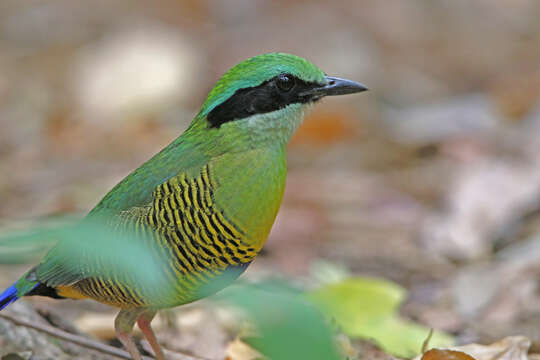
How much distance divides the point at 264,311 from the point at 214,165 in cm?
190

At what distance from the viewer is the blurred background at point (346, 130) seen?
235 inches

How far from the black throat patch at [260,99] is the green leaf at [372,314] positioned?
119 centimetres

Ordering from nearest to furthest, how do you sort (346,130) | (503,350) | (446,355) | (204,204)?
(446,355) → (204,204) → (503,350) → (346,130)

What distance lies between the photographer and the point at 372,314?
15.7 ft

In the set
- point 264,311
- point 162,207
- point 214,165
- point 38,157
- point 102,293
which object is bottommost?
point 264,311

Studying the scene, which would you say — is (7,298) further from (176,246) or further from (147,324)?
(176,246)

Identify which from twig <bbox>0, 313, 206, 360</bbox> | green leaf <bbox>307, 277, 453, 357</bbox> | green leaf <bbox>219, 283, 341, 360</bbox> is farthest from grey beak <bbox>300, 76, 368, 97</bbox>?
green leaf <bbox>219, 283, 341, 360</bbox>

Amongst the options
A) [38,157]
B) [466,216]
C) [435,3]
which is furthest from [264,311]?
[435,3]

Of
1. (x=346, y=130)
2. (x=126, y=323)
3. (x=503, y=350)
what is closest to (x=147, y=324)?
(x=126, y=323)

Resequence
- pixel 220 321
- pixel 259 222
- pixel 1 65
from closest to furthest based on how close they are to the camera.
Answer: pixel 259 222 < pixel 220 321 < pixel 1 65

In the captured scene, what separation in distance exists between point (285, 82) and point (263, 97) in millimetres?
127

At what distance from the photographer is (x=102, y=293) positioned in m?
3.77

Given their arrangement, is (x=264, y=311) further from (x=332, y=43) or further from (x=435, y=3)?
(x=435, y=3)

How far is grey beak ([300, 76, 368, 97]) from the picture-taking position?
3.97 metres
